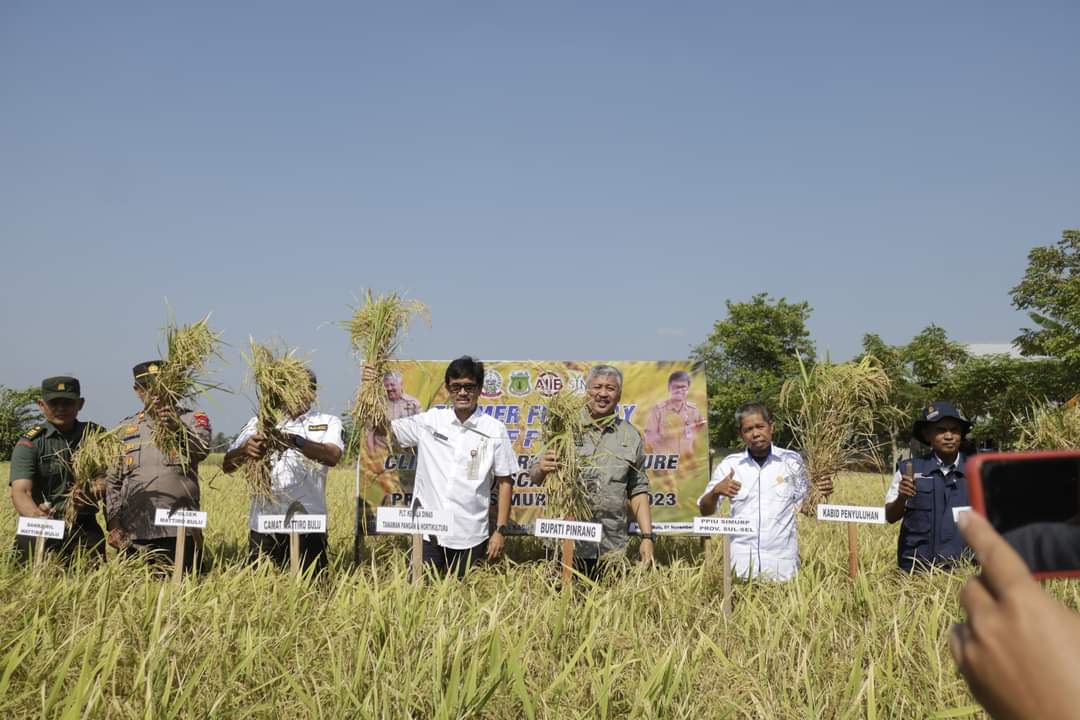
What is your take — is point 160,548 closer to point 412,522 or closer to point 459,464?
point 412,522

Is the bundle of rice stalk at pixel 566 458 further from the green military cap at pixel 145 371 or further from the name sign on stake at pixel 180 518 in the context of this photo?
the green military cap at pixel 145 371

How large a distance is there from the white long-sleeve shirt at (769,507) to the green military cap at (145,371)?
396cm

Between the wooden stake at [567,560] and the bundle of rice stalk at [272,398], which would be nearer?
the wooden stake at [567,560]

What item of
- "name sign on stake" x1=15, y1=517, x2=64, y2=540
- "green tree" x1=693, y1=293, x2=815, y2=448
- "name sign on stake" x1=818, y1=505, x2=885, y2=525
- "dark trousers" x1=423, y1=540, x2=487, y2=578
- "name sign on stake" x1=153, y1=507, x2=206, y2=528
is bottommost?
"dark trousers" x1=423, y1=540, x2=487, y2=578

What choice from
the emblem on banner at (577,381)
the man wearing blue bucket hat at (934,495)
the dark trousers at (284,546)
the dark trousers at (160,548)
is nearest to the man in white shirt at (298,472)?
the dark trousers at (284,546)

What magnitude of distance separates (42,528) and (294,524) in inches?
65.1

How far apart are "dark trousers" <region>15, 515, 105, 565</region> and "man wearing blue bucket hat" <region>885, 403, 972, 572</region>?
5749mm

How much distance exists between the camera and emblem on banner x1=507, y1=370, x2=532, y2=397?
23.7ft

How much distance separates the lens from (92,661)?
3359 millimetres

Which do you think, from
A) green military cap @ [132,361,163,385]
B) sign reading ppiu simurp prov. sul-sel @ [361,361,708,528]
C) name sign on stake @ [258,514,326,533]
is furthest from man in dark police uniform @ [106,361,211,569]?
sign reading ppiu simurp prov. sul-sel @ [361,361,708,528]

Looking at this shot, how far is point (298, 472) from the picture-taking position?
546 cm

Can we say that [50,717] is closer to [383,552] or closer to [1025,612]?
[1025,612]

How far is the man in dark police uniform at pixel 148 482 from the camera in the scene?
17.2 feet

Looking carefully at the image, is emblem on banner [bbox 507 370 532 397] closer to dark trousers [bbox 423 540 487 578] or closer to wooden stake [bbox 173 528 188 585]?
dark trousers [bbox 423 540 487 578]
